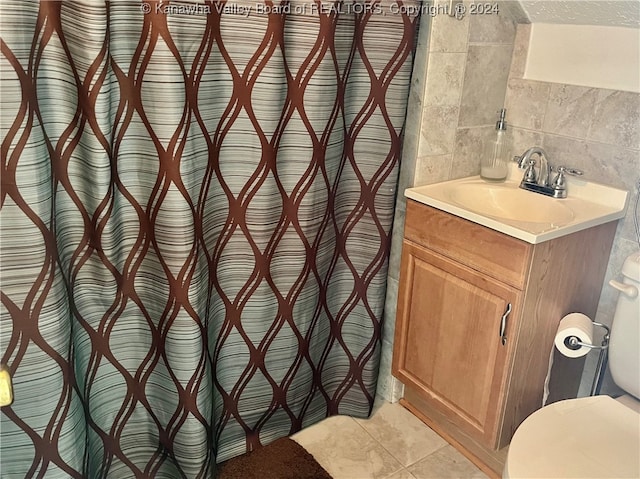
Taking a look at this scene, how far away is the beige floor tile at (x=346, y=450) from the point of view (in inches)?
71.6

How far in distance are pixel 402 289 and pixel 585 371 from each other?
2.14 ft

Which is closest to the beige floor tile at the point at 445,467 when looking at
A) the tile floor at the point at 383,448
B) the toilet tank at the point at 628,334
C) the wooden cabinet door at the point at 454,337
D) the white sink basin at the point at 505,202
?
the tile floor at the point at 383,448

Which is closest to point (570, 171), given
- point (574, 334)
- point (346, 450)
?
point (574, 334)

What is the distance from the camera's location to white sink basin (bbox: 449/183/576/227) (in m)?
1.80

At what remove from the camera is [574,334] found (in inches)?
61.9

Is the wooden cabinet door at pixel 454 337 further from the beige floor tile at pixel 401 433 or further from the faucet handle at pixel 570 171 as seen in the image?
the faucet handle at pixel 570 171

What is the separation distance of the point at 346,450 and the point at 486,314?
0.67 m

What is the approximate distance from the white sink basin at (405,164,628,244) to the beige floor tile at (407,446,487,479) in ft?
2.64

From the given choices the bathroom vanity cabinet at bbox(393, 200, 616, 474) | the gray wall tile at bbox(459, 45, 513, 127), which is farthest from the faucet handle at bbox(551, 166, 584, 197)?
the gray wall tile at bbox(459, 45, 513, 127)

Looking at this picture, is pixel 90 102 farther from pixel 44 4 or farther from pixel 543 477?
pixel 543 477

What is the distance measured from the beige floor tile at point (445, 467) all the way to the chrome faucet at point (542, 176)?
90cm

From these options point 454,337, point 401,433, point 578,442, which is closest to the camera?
point 578,442

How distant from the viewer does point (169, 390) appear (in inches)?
63.9

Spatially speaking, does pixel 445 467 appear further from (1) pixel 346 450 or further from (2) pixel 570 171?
(2) pixel 570 171
